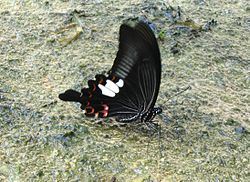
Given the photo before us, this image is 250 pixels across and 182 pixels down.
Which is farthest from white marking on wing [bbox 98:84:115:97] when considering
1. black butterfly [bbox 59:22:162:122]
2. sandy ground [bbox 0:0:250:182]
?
sandy ground [bbox 0:0:250:182]

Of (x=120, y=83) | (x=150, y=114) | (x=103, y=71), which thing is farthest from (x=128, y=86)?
(x=103, y=71)

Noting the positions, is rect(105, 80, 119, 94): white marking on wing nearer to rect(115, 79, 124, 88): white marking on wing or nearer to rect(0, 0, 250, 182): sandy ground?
rect(115, 79, 124, 88): white marking on wing

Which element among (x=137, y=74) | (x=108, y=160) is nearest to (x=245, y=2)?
(x=137, y=74)

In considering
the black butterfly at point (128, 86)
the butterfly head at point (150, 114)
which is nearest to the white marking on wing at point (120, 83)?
the black butterfly at point (128, 86)

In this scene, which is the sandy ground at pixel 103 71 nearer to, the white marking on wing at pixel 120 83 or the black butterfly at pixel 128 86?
the black butterfly at pixel 128 86

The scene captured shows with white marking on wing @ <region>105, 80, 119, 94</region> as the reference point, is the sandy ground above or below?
below

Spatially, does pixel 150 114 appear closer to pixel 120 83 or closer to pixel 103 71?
pixel 120 83
